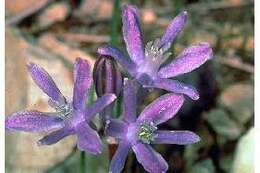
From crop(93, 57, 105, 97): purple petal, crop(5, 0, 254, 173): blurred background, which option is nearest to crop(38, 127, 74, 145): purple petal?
crop(93, 57, 105, 97): purple petal

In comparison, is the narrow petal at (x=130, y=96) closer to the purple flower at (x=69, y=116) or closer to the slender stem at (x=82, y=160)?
the purple flower at (x=69, y=116)

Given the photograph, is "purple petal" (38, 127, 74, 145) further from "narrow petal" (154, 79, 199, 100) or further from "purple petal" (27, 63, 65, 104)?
"narrow petal" (154, 79, 199, 100)

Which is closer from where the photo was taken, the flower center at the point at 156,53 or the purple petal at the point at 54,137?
the purple petal at the point at 54,137

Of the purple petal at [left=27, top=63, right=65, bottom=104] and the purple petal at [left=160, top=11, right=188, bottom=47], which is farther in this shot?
the purple petal at [left=160, top=11, right=188, bottom=47]

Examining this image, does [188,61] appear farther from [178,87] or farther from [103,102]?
[103,102]

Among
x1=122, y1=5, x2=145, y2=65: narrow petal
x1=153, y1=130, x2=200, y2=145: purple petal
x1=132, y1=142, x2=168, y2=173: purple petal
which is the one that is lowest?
x1=132, y1=142, x2=168, y2=173: purple petal

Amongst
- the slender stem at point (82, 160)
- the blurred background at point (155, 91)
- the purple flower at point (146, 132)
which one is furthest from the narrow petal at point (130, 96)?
the blurred background at point (155, 91)
